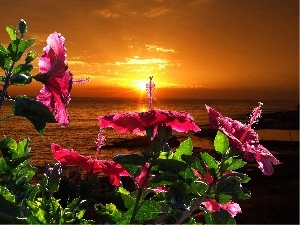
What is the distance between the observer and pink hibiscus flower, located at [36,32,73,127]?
4.24 ft

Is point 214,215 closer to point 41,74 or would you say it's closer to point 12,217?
point 12,217

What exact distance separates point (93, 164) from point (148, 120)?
0.27 m

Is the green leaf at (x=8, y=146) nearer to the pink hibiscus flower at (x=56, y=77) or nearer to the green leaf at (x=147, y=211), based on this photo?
the pink hibiscus flower at (x=56, y=77)

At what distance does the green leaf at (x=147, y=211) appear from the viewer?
3.80ft

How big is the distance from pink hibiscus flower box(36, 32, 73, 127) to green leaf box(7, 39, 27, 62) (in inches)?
3.4

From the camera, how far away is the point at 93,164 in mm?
1321

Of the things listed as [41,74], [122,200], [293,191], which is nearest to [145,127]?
[122,200]

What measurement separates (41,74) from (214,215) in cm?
60

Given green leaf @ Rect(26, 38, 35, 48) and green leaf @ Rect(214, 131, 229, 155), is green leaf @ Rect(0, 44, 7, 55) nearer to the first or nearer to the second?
green leaf @ Rect(26, 38, 35, 48)

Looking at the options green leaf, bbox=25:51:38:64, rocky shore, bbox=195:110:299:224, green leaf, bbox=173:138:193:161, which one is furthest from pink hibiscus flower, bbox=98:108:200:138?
rocky shore, bbox=195:110:299:224

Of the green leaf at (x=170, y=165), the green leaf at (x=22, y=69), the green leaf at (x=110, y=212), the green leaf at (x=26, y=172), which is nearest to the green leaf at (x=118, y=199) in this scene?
the green leaf at (x=110, y=212)

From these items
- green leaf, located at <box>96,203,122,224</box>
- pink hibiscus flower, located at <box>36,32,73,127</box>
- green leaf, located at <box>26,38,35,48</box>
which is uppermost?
green leaf, located at <box>26,38,35,48</box>

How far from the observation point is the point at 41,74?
4.19 ft

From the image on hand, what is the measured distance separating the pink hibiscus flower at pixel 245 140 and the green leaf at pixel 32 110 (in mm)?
440
